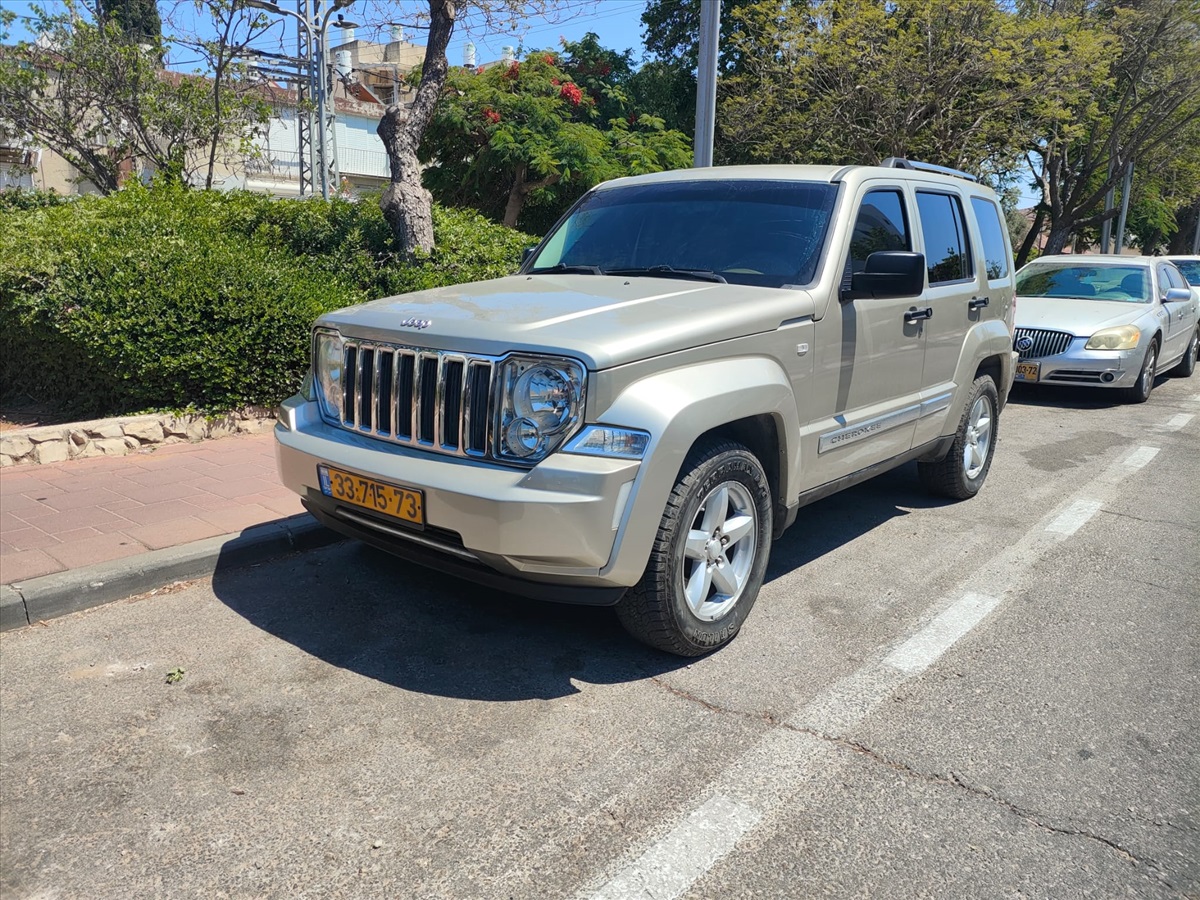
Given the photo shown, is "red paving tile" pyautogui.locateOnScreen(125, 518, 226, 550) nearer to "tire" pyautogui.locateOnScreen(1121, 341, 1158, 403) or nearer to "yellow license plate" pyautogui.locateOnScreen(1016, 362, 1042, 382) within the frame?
"yellow license plate" pyautogui.locateOnScreen(1016, 362, 1042, 382)

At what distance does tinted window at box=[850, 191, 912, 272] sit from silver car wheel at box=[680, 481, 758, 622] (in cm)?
140

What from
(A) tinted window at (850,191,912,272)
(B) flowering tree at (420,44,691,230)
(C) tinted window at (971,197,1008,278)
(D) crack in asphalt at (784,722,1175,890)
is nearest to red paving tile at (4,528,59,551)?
(D) crack in asphalt at (784,722,1175,890)

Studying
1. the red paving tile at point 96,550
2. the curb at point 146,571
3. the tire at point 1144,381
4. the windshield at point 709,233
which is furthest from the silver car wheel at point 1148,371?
the red paving tile at point 96,550

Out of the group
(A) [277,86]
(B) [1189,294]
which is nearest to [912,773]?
(B) [1189,294]

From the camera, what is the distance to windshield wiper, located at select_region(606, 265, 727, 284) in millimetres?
4340

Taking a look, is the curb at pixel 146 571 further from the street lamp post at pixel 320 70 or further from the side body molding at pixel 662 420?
the street lamp post at pixel 320 70

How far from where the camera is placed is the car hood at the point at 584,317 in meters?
3.39

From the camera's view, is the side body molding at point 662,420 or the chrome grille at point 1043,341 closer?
the side body molding at point 662,420

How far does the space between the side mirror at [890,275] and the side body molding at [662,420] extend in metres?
0.99

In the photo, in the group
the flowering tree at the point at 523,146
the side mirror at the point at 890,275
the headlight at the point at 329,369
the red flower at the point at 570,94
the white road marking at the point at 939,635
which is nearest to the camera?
the white road marking at the point at 939,635

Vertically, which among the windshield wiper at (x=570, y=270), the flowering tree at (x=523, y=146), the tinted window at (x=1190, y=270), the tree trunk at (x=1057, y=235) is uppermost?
the flowering tree at (x=523, y=146)

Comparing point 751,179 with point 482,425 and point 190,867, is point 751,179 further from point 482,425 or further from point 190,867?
point 190,867

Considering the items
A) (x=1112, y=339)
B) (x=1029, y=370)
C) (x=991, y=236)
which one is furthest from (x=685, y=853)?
(x=1112, y=339)

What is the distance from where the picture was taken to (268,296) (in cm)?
733
